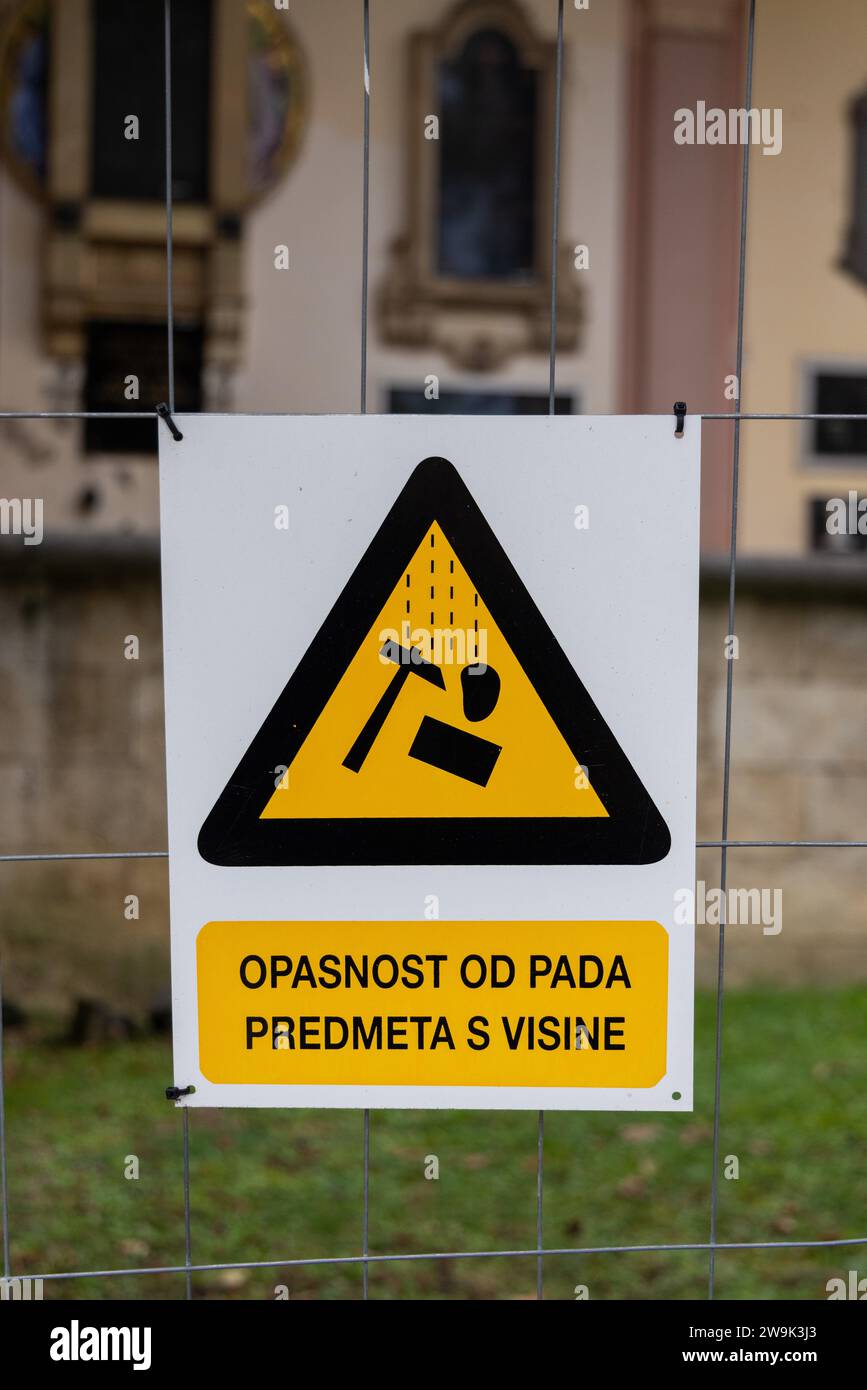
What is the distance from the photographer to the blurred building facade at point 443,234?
750 cm

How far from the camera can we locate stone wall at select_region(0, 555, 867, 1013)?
21.1ft

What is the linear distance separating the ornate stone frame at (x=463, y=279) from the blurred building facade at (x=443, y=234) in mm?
18

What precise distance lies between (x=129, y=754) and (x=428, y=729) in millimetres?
4818

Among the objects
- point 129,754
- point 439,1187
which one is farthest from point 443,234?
point 439,1187

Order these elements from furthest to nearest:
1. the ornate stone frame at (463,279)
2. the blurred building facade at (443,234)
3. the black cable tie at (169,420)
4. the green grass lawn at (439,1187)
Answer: the ornate stone frame at (463,279)
the blurred building facade at (443,234)
the green grass lawn at (439,1187)
the black cable tie at (169,420)

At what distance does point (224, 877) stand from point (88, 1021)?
4295mm

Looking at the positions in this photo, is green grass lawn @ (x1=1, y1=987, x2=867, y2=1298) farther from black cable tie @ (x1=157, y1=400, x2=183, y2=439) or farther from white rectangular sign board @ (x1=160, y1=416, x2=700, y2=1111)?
black cable tie @ (x1=157, y1=400, x2=183, y2=439)

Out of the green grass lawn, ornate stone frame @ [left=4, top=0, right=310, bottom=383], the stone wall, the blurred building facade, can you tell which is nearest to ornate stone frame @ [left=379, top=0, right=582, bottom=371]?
the blurred building facade

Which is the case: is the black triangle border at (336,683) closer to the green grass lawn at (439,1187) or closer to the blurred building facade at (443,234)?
the green grass lawn at (439,1187)

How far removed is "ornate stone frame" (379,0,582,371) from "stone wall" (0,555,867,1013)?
2212mm

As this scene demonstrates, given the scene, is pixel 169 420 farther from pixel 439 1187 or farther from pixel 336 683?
pixel 439 1187

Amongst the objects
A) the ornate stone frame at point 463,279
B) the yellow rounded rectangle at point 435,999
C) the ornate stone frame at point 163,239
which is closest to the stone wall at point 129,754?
the ornate stone frame at point 163,239

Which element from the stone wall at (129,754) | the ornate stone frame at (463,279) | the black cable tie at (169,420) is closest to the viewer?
the black cable tie at (169,420)

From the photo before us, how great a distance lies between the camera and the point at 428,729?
1.91 m
